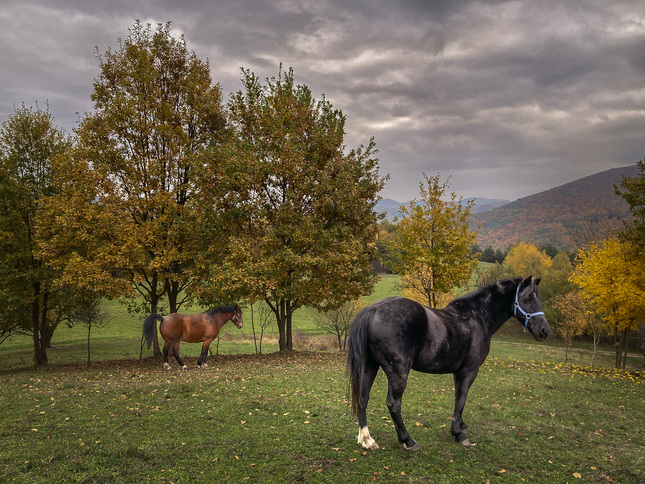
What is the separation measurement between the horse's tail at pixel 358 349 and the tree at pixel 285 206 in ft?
33.6

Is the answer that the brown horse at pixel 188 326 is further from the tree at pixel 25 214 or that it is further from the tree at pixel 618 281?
the tree at pixel 618 281

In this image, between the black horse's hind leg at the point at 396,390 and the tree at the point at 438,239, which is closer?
the black horse's hind leg at the point at 396,390

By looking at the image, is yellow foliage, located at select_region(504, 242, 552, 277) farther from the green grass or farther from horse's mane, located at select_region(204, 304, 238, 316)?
horse's mane, located at select_region(204, 304, 238, 316)

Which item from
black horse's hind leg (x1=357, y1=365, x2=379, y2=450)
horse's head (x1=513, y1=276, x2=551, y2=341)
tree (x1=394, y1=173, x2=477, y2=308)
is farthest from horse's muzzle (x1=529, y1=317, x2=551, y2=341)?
tree (x1=394, y1=173, x2=477, y2=308)

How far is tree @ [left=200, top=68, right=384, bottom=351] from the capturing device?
17250 millimetres

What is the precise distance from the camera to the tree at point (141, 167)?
1688cm

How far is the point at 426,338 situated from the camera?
253 inches

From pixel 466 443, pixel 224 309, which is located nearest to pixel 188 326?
pixel 224 309

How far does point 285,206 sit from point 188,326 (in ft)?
22.9

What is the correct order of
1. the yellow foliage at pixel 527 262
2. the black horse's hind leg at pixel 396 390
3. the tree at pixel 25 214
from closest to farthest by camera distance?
the black horse's hind leg at pixel 396 390 → the tree at pixel 25 214 → the yellow foliage at pixel 527 262

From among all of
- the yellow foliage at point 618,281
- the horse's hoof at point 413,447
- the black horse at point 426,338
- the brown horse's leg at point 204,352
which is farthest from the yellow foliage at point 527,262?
the horse's hoof at point 413,447

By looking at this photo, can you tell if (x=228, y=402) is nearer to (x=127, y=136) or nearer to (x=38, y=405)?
(x=38, y=405)

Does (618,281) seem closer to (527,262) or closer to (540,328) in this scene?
(540,328)

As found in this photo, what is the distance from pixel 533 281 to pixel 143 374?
14.2m
